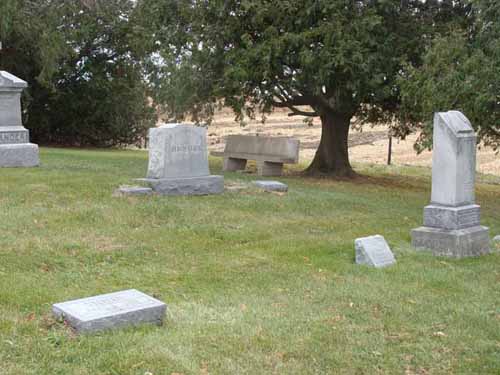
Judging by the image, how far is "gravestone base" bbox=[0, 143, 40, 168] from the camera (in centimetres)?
1436

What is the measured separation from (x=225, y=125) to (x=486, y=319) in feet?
133

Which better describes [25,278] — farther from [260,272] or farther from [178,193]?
[178,193]

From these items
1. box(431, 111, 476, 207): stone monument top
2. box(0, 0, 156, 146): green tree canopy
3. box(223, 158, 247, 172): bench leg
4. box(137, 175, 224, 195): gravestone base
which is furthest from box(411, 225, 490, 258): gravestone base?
box(0, 0, 156, 146): green tree canopy

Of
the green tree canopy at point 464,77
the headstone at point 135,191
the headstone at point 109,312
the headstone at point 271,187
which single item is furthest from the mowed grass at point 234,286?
the green tree canopy at point 464,77

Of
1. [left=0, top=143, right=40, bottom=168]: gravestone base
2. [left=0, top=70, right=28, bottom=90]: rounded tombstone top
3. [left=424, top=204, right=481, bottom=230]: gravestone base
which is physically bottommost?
[left=424, top=204, right=481, bottom=230]: gravestone base

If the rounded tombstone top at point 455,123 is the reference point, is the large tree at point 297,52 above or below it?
above

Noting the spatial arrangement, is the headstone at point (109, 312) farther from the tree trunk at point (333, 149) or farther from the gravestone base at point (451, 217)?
the tree trunk at point (333, 149)

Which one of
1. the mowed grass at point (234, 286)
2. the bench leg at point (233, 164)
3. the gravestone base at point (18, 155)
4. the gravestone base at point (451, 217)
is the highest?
the gravestone base at point (18, 155)

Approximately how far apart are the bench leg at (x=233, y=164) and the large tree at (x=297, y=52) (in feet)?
4.58

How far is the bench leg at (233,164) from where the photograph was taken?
2003 cm

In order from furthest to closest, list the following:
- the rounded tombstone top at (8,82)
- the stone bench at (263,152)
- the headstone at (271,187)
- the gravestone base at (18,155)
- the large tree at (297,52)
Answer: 1. the stone bench at (263,152)
2. the large tree at (297,52)
3. the rounded tombstone top at (8,82)
4. the gravestone base at (18,155)
5. the headstone at (271,187)

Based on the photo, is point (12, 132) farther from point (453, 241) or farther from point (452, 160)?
point (453, 241)

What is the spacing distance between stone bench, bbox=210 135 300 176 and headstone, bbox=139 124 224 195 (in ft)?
19.4

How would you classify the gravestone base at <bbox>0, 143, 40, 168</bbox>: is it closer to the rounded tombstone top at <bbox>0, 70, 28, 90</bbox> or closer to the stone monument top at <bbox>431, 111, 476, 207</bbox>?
the rounded tombstone top at <bbox>0, 70, 28, 90</bbox>
